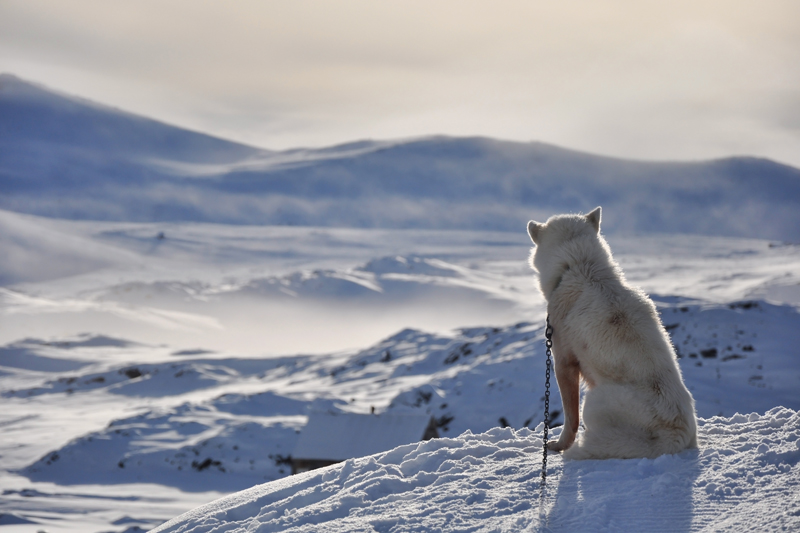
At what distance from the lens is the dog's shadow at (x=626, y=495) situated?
3797 mm

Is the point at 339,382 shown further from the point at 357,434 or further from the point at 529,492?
the point at 529,492

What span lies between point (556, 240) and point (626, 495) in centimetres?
192

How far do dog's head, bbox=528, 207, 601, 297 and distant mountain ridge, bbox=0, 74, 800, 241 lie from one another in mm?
126855

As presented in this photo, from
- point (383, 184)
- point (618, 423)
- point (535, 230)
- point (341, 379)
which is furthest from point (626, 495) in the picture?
point (383, 184)

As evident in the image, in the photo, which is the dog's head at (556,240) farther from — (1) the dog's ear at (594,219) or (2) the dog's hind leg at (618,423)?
(2) the dog's hind leg at (618,423)

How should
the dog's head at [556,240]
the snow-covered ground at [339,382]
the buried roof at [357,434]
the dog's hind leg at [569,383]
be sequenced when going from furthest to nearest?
1. the buried roof at [357,434]
2. the dog's head at [556,240]
3. the dog's hind leg at [569,383]
4. the snow-covered ground at [339,382]

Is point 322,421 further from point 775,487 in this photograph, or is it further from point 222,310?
point 222,310

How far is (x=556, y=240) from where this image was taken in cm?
512

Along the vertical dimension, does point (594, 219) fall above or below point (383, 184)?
below

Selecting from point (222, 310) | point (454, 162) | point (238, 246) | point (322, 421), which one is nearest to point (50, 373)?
point (222, 310)

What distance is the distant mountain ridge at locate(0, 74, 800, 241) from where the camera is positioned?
13912 centimetres

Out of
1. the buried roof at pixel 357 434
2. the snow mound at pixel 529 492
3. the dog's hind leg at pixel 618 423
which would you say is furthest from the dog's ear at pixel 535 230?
the buried roof at pixel 357 434

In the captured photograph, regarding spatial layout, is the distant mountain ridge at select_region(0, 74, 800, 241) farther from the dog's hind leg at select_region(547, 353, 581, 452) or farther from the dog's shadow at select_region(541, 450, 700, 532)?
the dog's shadow at select_region(541, 450, 700, 532)

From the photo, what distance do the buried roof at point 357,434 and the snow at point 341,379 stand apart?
49cm
